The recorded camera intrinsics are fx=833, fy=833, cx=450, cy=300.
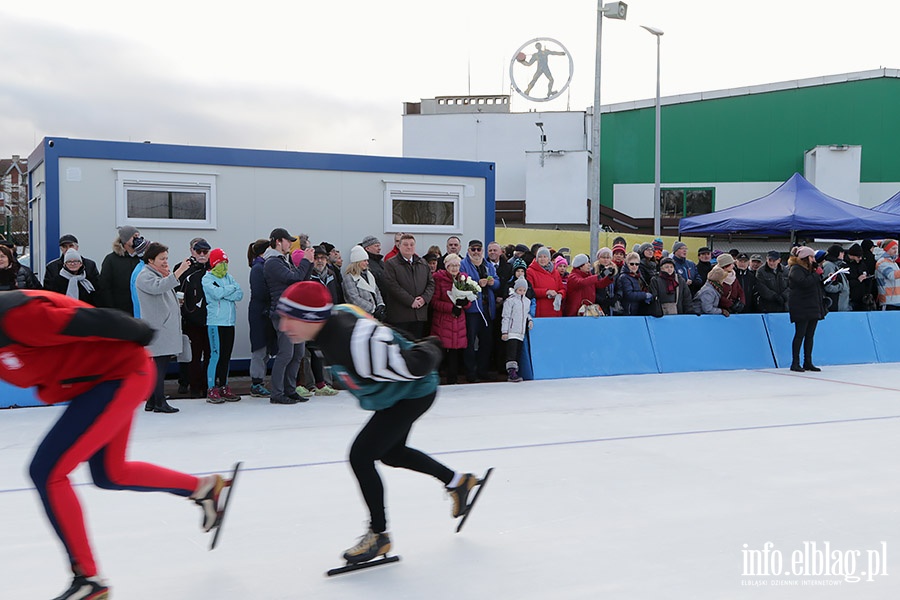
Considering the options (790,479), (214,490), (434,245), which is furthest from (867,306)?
(214,490)

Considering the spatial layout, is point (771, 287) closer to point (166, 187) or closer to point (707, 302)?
point (707, 302)

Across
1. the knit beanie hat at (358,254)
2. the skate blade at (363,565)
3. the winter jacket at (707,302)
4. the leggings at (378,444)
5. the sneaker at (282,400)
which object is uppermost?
the knit beanie hat at (358,254)

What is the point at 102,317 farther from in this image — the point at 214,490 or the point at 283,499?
the point at 283,499

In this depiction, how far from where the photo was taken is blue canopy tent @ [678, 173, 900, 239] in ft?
50.4

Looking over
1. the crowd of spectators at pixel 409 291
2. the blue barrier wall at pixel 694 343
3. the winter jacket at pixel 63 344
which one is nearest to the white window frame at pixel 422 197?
the crowd of spectators at pixel 409 291

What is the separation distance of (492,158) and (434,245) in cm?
2442

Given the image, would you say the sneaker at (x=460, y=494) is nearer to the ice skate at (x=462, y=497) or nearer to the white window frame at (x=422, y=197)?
the ice skate at (x=462, y=497)

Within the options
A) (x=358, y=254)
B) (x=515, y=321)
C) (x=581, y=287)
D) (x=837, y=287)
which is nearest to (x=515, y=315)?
(x=515, y=321)

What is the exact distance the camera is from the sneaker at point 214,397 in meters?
8.47

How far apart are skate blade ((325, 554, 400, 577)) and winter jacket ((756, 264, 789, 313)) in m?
9.68

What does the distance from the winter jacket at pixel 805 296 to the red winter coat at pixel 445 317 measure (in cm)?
456

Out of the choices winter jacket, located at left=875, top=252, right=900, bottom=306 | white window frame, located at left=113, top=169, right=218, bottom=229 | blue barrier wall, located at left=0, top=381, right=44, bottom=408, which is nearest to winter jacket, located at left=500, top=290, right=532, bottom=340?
white window frame, located at left=113, top=169, right=218, bottom=229

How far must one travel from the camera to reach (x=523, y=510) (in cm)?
478

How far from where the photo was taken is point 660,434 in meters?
7.00
